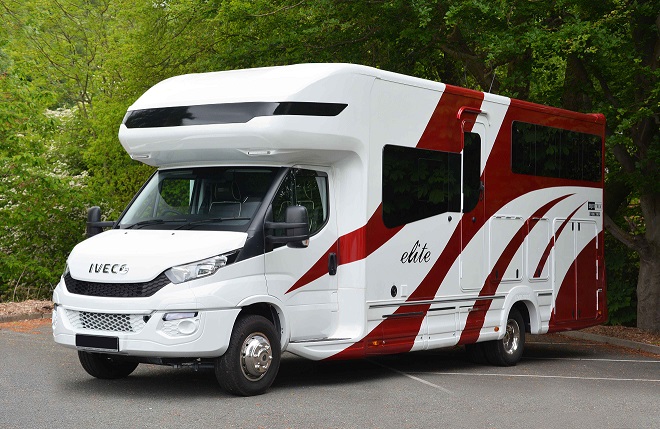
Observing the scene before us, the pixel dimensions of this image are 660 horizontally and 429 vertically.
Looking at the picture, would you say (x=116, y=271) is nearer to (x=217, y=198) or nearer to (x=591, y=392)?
(x=217, y=198)

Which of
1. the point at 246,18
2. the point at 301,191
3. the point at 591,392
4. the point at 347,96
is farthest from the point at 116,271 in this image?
the point at 246,18

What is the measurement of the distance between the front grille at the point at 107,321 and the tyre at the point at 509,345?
5363 millimetres

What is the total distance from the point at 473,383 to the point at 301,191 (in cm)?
286

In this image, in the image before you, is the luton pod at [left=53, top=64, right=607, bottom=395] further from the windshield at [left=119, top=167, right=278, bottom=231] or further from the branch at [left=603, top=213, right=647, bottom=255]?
the branch at [left=603, top=213, right=647, bottom=255]

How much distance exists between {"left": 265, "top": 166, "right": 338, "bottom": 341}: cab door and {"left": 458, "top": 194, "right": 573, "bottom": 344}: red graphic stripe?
223cm

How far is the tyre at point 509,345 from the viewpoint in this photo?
536 inches

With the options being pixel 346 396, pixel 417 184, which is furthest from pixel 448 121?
pixel 346 396

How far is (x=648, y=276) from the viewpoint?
18.9m

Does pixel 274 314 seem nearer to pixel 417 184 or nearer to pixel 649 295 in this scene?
pixel 417 184

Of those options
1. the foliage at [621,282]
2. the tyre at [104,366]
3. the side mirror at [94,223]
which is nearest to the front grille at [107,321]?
the tyre at [104,366]

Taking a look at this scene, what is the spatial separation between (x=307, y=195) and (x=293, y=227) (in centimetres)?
86

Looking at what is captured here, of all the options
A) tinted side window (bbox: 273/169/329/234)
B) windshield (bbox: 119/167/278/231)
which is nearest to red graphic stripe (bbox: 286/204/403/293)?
tinted side window (bbox: 273/169/329/234)

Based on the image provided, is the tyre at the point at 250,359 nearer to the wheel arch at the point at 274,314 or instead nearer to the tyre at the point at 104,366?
the wheel arch at the point at 274,314

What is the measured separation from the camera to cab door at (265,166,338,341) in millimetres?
10617
